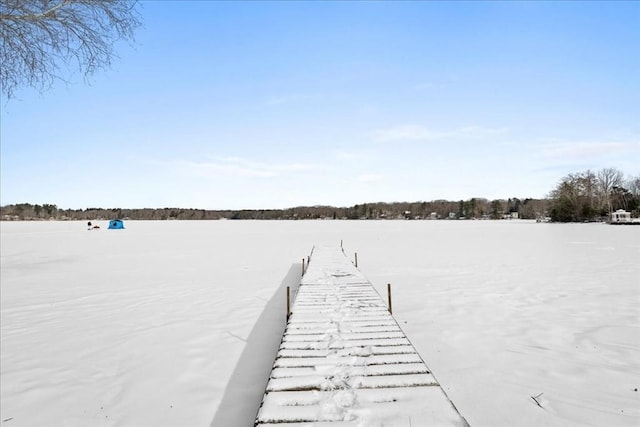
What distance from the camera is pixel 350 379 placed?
3307 millimetres

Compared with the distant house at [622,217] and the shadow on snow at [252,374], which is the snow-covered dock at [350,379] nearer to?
the shadow on snow at [252,374]

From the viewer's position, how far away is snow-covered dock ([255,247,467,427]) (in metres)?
2.72

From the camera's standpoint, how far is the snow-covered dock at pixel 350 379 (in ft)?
8.91

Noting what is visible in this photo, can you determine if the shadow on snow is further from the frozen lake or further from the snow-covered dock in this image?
the snow-covered dock

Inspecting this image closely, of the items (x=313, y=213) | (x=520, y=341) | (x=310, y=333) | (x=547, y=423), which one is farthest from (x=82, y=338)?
(x=313, y=213)

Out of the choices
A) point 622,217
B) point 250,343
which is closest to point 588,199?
point 622,217

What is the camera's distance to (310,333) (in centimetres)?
467

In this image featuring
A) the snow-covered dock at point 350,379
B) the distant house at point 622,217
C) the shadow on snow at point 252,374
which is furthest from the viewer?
the distant house at point 622,217

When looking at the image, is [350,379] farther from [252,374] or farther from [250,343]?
[250,343]

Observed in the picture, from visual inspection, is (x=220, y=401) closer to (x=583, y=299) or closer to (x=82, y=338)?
(x=82, y=338)

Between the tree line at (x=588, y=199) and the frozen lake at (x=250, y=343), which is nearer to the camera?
the frozen lake at (x=250, y=343)

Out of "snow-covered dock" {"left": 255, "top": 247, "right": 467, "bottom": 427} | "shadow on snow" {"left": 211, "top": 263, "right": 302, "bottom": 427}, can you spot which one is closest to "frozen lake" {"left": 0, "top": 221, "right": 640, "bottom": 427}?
"shadow on snow" {"left": 211, "top": 263, "right": 302, "bottom": 427}

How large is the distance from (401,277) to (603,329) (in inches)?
219

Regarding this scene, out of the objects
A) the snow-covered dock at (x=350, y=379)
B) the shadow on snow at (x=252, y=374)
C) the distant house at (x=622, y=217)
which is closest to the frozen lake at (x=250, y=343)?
the shadow on snow at (x=252, y=374)
